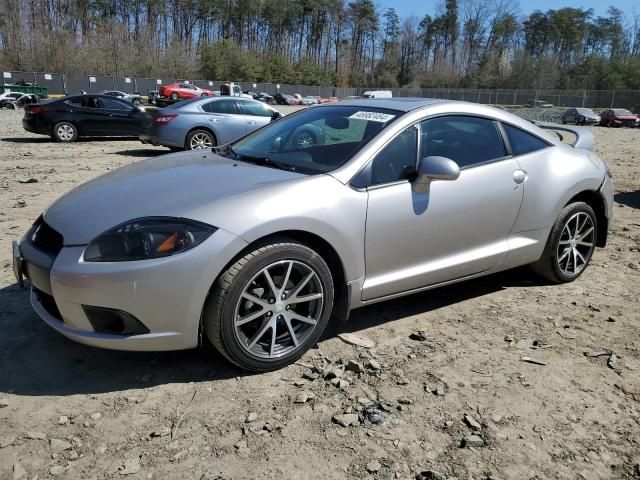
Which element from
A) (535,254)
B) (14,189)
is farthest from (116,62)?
(535,254)

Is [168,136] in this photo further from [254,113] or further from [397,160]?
[397,160]

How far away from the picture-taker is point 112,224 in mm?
2820

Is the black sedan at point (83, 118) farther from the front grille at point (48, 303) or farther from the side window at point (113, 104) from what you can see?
the front grille at point (48, 303)

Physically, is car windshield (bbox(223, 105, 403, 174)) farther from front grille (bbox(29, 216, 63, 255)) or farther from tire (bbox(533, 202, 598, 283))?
tire (bbox(533, 202, 598, 283))

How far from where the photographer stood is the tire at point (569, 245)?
4.29 meters

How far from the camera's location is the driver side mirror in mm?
3250

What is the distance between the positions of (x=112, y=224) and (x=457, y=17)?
410ft

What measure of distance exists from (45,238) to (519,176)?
3.12m

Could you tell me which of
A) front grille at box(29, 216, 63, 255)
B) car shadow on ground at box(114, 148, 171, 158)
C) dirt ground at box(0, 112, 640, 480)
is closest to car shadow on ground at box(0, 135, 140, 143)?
car shadow on ground at box(114, 148, 171, 158)

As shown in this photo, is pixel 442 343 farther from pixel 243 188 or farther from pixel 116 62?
pixel 116 62

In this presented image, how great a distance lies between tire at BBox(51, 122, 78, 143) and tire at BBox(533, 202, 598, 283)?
1361cm

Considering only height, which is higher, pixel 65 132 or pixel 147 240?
pixel 147 240

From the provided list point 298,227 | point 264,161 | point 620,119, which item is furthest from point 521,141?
point 620,119

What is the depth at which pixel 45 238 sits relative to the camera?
3.06 m
